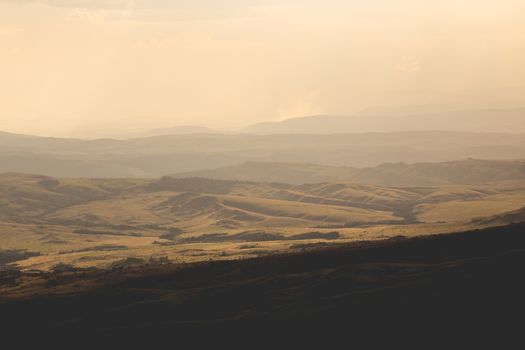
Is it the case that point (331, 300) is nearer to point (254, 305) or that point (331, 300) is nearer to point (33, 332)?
point (254, 305)

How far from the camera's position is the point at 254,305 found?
89.7 m

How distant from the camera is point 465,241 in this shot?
110375 mm

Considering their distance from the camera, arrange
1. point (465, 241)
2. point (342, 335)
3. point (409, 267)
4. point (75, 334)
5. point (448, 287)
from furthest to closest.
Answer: point (465, 241)
point (409, 267)
point (75, 334)
point (448, 287)
point (342, 335)

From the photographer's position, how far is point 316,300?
286 ft

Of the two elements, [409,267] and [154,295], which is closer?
[409,267]

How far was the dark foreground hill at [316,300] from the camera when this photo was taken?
243 feet

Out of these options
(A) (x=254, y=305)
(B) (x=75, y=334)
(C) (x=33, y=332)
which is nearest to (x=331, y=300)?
(A) (x=254, y=305)

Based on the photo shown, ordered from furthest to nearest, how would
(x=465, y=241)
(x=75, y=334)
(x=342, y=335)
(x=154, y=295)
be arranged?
1. (x=465, y=241)
2. (x=154, y=295)
3. (x=75, y=334)
4. (x=342, y=335)

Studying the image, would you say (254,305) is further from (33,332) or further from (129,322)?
(33,332)

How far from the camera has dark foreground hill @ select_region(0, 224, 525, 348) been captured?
74125mm

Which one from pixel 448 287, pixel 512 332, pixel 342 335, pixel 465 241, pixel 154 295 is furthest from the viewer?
pixel 465 241

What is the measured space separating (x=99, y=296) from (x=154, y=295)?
8.79 m

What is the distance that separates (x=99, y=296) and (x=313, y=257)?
32.4m

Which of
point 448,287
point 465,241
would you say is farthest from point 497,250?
point 448,287
